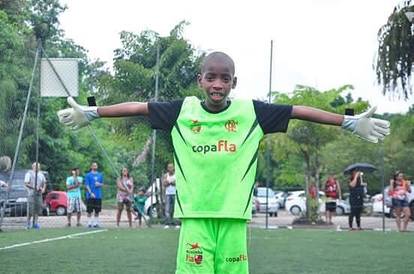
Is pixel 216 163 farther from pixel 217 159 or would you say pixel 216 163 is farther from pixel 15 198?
pixel 15 198

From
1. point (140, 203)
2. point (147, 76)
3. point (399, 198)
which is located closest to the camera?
point (399, 198)

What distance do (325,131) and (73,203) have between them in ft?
30.8

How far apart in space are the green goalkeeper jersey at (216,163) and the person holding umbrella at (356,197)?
62.4 ft

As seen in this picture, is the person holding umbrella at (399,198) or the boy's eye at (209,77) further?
the person holding umbrella at (399,198)

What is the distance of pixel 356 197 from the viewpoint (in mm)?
23656

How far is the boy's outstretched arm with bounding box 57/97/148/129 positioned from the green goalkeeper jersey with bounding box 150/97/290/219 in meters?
Result: 0.31

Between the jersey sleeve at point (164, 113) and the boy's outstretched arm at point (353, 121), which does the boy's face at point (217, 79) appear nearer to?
the jersey sleeve at point (164, 113)

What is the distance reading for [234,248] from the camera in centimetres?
476

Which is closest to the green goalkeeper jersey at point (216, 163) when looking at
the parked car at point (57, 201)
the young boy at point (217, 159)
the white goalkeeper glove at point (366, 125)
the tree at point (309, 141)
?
the young boy at point (217, 159)

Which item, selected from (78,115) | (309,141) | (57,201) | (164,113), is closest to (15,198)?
(57,201)

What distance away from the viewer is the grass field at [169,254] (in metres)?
11.0

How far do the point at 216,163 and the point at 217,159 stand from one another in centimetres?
2

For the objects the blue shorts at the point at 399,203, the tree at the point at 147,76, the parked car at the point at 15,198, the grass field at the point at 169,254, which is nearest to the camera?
the grass field at the point at 169,254

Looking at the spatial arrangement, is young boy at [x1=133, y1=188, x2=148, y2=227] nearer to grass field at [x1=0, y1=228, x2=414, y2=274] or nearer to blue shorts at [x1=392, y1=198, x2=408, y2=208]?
grass field at [x1=0, y1=228, x2=414, y2=274]
